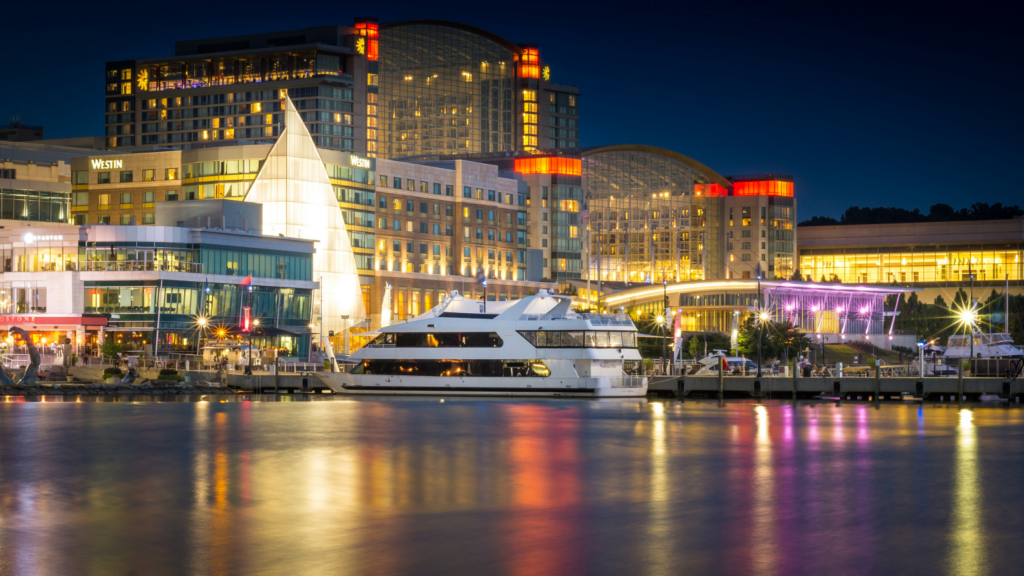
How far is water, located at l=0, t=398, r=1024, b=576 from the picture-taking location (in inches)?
1135

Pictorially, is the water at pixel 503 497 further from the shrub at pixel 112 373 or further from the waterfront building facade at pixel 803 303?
the waterfront building facade at pixel 803 303

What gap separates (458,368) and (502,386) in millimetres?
3651

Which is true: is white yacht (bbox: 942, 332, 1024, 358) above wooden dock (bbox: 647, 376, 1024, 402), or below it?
above

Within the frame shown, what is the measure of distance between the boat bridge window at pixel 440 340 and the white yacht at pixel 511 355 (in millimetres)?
72

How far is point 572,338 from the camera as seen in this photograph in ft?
286

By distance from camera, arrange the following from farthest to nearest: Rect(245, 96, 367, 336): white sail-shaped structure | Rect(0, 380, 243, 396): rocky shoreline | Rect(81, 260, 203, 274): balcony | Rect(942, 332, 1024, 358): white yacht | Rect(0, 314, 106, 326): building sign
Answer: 1. Rect(245, 96, 367, 336): white sail-shaped structure
2. Rect(81, 260, 203, 274): balcony
3. Rect(0, 314, 106, 326): building sign
4. Rect(942, 332, 1024, 358): white yacht
5. Rect(0, 380, 243, 396): rocky shoreline

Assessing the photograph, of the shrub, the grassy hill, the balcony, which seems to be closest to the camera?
the shrub

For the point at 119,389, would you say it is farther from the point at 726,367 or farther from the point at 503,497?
the point at 503,497

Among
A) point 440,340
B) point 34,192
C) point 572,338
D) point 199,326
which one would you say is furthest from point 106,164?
point 572,338

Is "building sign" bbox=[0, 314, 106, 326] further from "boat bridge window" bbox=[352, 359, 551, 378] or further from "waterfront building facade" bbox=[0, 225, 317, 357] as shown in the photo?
"boat bridge window" bbox=[352, 359, 551, 378]

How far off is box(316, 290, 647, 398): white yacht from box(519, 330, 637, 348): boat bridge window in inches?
2.8

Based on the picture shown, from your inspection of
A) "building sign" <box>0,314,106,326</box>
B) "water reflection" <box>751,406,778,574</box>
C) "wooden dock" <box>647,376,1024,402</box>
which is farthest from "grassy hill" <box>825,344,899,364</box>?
"water reflection" <box>751,406,778,574</box>

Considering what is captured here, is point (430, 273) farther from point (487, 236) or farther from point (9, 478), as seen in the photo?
point (9, 478)

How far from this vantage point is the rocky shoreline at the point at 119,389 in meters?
85.9
